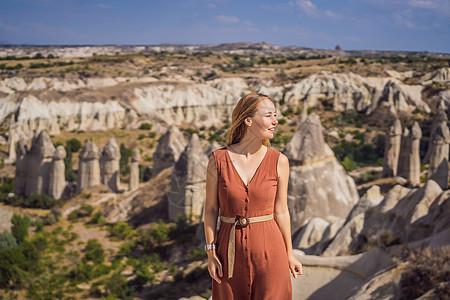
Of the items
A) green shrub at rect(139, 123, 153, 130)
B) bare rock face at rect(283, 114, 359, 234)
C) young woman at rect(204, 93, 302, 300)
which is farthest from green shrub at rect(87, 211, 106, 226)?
green shrub at rect(139, 123, 153, 130)

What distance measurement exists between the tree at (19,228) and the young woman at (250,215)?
14.9 meters

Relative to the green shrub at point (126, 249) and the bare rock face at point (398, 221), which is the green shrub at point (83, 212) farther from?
the bare rock face at point (398, 221)

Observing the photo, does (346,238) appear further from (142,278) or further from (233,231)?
(142,278)

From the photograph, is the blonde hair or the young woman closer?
the young woman

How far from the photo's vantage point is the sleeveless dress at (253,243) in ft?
9.75

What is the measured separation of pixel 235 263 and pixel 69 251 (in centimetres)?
1381

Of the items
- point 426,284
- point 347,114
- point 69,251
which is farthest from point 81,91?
point 426,284

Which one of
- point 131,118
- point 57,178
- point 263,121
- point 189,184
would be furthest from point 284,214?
point 131,118

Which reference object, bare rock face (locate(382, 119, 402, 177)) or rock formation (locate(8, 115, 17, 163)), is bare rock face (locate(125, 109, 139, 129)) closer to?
rock formation (locate(8, 115, 17, 163))

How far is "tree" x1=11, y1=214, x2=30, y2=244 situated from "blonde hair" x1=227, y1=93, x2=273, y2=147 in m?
14.9

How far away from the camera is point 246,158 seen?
123 inches

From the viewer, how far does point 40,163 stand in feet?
70.2

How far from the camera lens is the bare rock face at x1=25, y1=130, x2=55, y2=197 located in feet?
69.6

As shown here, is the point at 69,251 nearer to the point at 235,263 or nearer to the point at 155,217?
the point at 155,217
